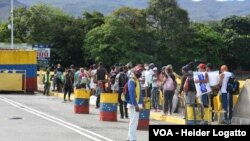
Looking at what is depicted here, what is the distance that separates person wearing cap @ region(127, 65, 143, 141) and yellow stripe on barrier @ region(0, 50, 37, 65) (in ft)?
70.3

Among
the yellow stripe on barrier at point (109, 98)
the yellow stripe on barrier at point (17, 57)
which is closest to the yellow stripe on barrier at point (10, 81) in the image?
the yellow stripe on barrier at point (17, 57)

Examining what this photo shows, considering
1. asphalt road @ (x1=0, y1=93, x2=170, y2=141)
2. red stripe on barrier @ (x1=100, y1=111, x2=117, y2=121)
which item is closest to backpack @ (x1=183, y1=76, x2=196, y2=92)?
asphalt road @ (x1=0, y1=93, x2=170, y2=141)

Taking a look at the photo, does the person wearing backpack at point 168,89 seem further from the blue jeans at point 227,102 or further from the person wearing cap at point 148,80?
the blue jeans at point 227,102

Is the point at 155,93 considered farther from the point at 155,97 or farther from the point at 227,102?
the point at 227,102

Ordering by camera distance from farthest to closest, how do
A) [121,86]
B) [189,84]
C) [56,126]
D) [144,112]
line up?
[121,86]
[189,84]
[56,126]
[144,112]

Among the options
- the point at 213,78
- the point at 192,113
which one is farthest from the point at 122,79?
the point at 192,113

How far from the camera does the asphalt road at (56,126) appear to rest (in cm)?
1461

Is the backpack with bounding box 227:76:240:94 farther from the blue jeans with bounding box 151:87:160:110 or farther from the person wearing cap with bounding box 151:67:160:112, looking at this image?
the blue jeans with bounding box 151:87:160:110

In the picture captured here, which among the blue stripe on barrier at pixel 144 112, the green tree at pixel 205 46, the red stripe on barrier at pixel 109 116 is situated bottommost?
the red stripe on barrier at pixel 109 116

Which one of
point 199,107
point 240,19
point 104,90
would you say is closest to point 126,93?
point 199,107

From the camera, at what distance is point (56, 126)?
17.0 meters

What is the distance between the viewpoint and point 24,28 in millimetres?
80000

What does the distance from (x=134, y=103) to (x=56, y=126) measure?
4.17 meters

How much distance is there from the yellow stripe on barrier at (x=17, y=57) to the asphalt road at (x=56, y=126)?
1155 centimetres
